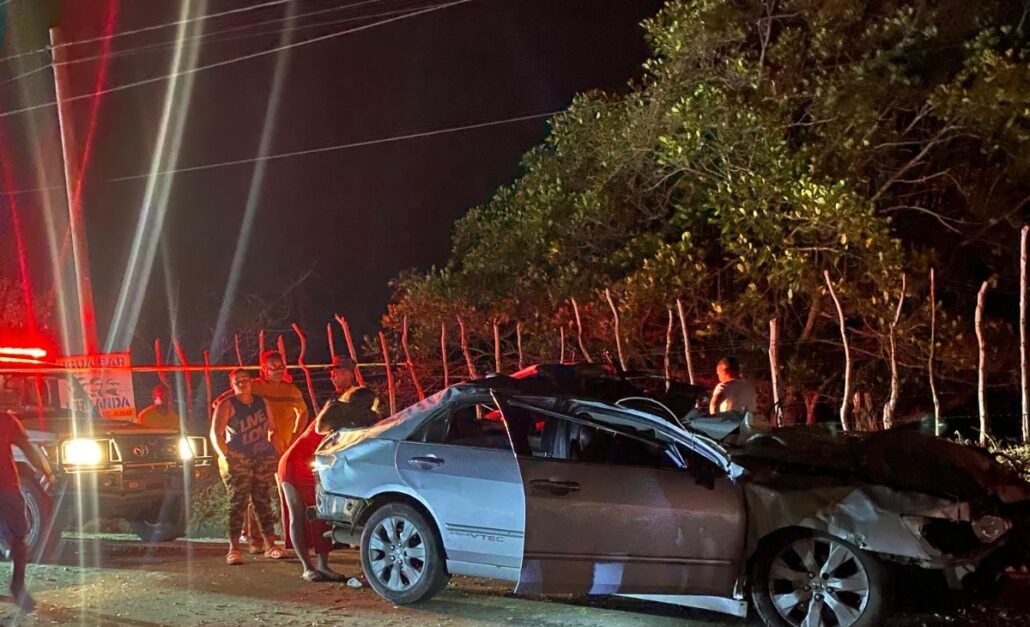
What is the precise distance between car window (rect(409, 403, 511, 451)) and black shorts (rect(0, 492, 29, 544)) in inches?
106

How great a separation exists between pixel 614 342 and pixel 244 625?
19.2 feet

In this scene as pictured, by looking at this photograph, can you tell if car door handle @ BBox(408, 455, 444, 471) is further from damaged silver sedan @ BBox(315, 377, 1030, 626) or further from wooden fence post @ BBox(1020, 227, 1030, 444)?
wooden fence post @ BBox(1020, 227, 1030, 444)

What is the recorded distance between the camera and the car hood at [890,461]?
607 cm

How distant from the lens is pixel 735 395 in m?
8.13

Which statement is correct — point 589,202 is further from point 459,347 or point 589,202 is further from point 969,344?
point 969,344

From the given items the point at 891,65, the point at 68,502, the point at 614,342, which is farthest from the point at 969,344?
the point at 68,502

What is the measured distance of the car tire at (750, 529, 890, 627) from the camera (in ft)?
18.6

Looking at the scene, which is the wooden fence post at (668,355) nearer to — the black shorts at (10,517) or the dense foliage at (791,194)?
the dense foliage at (791,194)

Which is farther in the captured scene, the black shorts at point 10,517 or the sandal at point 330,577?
the sandal at point 330,577

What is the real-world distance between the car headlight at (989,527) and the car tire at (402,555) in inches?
125

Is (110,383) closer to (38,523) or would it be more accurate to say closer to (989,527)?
(38,523)

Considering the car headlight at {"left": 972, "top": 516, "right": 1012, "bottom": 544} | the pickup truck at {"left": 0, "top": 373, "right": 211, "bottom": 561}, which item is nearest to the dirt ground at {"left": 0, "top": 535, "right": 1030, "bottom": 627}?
the car headlight at {"left": 972, "top": 516, "right": 1012, "bottom": 544}

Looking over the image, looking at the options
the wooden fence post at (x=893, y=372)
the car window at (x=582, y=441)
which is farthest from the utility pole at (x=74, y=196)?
the wooden fence post at (x=893, y=372)

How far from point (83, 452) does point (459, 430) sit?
4352 millimetres
